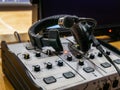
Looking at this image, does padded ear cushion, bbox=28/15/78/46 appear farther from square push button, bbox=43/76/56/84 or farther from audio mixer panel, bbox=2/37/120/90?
square push button, bbox=43/76/56/84

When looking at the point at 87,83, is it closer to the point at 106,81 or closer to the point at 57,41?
the point at 106,81

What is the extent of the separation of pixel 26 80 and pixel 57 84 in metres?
0.08

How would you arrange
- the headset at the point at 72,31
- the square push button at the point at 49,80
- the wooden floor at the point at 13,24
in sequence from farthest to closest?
1. the wooden floor at the point at 13,24
2. the headset at the point at 72,31
3. the square push button at the point at 49,80

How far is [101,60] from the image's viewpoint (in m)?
0.71

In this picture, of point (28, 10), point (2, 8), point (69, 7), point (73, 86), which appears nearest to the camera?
point (73, 86)

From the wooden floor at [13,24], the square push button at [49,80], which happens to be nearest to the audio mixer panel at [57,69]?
the square push button at [49,80]

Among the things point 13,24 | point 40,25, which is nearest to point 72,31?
point 40,25

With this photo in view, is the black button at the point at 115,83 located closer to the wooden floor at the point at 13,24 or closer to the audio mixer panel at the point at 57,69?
the audio mixer panel at the point at 57,69

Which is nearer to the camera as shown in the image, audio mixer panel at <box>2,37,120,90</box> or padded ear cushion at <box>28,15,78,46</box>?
audio mixer panel at <box>2,37,120,90</box>

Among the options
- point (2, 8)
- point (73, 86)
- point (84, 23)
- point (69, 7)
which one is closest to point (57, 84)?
point (73, 86)

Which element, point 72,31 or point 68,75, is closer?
point 68,75

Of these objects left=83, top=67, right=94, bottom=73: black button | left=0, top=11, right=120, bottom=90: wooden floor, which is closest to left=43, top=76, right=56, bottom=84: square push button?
left=83, top=67, right=94, bottom=73: black button

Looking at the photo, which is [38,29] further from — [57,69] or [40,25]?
[57,69]

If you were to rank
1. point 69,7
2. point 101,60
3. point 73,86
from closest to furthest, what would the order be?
point 73,86 < point 101,60 < point 69,7
